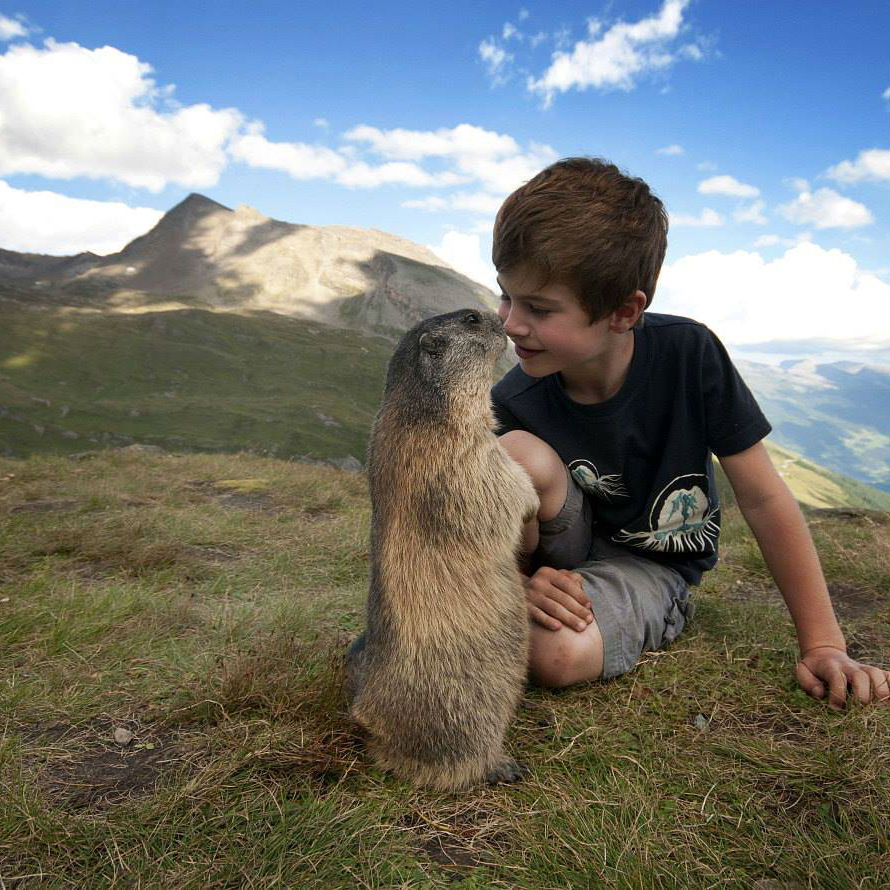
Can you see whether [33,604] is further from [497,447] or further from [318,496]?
[318,496]

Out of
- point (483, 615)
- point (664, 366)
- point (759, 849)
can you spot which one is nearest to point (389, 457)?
point (483, 615)

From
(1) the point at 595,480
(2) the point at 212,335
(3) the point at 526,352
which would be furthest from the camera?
(2) the point at 212,335

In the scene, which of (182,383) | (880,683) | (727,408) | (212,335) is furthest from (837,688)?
(212,335)

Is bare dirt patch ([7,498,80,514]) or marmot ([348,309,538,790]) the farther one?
bare dirt patch ([7,498,80,514])

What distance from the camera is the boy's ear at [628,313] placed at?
3.28 meters

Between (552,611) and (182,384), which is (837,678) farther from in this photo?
(182,384)

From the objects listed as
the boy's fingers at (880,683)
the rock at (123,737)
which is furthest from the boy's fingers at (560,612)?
the rock at (123,737)

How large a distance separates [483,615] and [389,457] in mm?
840

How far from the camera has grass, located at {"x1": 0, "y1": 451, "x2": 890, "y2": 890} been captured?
6.95 ft

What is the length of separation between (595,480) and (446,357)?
1342 millimetres

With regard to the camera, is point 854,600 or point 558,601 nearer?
point 558,601

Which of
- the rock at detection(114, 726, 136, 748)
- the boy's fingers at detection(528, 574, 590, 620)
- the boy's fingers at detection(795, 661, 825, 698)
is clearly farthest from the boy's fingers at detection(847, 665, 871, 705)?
the rock at detection(114, 726, 136, 748)

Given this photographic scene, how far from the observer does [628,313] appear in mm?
3348

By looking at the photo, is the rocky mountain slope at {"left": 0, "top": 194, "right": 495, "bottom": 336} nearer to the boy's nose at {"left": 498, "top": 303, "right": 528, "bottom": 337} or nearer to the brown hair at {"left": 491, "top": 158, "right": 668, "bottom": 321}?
the brown hair at {"left": 491, "top": 158, "right": 668, "bottom": 321}
